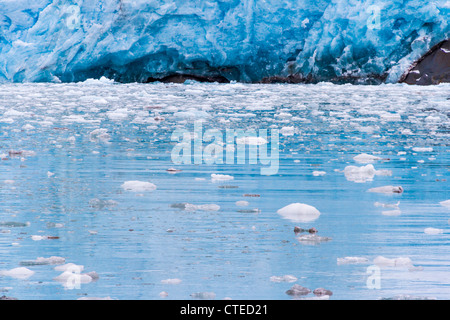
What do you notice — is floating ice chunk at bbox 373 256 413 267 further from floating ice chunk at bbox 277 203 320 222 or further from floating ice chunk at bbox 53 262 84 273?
floating ice chunk at bbox 53 262 84 273

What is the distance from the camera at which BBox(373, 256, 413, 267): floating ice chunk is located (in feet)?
6.43

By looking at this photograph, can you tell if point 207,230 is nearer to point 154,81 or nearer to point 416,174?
point 416,174

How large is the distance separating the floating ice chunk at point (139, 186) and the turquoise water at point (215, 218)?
0.04 meters

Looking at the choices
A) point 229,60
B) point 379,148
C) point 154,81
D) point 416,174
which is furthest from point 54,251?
point 154,81

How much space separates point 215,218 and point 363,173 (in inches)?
54.9

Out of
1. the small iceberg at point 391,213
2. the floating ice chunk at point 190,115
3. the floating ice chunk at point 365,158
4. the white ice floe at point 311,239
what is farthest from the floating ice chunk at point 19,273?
the floating ice chunk at point 190,115

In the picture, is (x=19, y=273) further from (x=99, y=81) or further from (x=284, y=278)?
(x=99, y=81)

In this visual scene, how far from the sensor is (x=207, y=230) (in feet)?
7.71

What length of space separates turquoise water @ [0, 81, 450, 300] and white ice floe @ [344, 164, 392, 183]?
1.3 inches

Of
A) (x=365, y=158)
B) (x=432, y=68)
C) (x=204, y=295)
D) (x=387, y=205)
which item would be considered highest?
(x=432, y=68)

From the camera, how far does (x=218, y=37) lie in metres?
17.0

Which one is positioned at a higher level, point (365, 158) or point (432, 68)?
point (432, 68)

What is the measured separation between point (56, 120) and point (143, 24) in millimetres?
10170

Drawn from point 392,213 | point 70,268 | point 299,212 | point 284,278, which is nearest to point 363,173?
point 392,213
